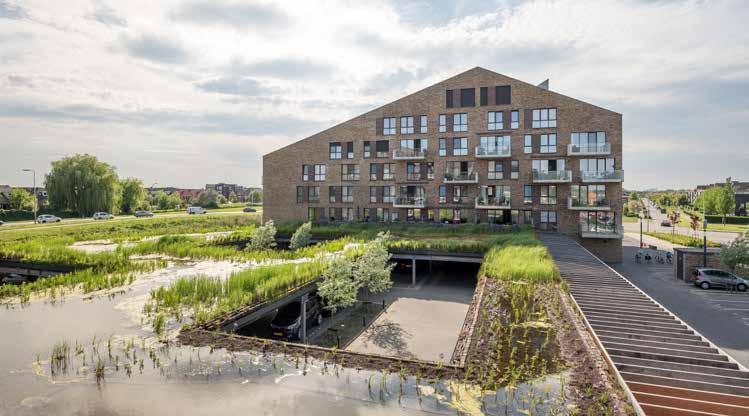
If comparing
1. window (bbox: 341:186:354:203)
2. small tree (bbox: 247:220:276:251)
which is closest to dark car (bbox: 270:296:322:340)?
small tree (bbox: 247:220:276:251)

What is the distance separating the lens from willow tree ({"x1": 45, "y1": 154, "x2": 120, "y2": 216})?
50438mm

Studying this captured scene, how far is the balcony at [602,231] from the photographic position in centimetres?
2791

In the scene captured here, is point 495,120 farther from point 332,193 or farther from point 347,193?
point 332,193

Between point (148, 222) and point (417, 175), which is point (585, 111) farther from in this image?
point (148, 222)

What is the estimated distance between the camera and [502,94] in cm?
3139

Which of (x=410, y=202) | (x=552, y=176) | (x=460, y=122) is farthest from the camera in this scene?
(x=410, y=202)

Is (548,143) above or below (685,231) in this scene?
above

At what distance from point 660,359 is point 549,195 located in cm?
2362

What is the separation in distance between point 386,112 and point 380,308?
70.2 ft

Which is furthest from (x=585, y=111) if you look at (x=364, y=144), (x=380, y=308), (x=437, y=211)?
(x=380, y=308)

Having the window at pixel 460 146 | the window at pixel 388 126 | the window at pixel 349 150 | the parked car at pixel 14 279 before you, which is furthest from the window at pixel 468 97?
the parked car at pixel 14 279

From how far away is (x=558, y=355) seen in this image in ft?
26.2

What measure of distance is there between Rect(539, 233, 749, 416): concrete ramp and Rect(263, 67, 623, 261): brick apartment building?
697 inches

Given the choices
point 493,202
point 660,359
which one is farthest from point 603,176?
point 660,359
